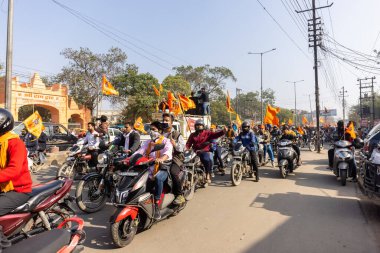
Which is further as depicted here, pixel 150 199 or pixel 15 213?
pixel 150 199

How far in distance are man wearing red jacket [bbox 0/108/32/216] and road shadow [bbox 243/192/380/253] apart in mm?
2850

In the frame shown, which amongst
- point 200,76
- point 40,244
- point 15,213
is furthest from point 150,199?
point 200,76

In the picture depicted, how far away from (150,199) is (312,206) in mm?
3399

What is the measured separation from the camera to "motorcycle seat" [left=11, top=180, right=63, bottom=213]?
3035 mm

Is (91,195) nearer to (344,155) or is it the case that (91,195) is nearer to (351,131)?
(344,155)

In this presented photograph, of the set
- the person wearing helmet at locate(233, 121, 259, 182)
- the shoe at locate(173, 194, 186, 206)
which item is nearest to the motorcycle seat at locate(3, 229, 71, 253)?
the shoe at locate(173, 194, 186, 206)

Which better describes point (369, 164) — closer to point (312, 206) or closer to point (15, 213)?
point (312, 206)

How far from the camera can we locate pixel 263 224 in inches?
189

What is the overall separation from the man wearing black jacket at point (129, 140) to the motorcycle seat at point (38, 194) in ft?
11.1

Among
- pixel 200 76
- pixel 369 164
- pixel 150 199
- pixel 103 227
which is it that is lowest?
pixel 103 227

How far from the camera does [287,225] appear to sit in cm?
475

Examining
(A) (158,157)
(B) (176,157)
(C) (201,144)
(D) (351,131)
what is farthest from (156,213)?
(D) (351,131)

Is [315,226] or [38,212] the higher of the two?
[38,212]

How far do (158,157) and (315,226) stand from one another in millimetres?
2789
